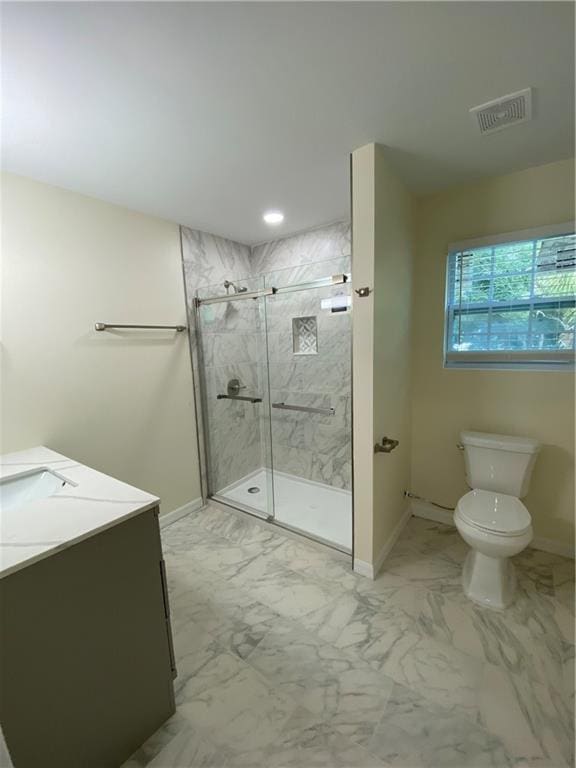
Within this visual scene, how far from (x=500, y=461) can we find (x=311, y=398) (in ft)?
4.72

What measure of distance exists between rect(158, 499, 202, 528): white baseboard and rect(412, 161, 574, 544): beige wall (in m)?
1.81

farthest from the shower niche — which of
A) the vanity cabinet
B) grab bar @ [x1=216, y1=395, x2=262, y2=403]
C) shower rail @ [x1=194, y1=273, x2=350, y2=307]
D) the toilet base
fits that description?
the vanity cabinet

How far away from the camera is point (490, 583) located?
5.40 feet

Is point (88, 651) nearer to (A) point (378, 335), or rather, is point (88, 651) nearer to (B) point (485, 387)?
(A) point (378, 335)

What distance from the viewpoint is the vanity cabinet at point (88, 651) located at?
32.0 inches

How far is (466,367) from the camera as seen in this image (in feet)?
7.04

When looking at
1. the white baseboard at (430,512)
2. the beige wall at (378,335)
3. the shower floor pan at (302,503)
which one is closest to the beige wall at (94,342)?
the shower floor pan at (302,503)

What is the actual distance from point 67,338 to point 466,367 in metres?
2.55

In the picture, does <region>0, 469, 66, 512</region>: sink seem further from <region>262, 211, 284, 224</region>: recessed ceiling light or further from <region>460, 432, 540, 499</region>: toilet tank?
<region>460, 432, 540, 499</region>: toilet tank

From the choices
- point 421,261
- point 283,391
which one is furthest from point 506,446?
point 283,391

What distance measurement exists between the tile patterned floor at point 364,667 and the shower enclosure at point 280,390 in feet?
2.35

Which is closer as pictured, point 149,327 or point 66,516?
point 66,516

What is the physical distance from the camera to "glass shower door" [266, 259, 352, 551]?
2521mm

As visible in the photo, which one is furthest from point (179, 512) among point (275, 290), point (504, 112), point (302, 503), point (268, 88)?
point (504, 112)
